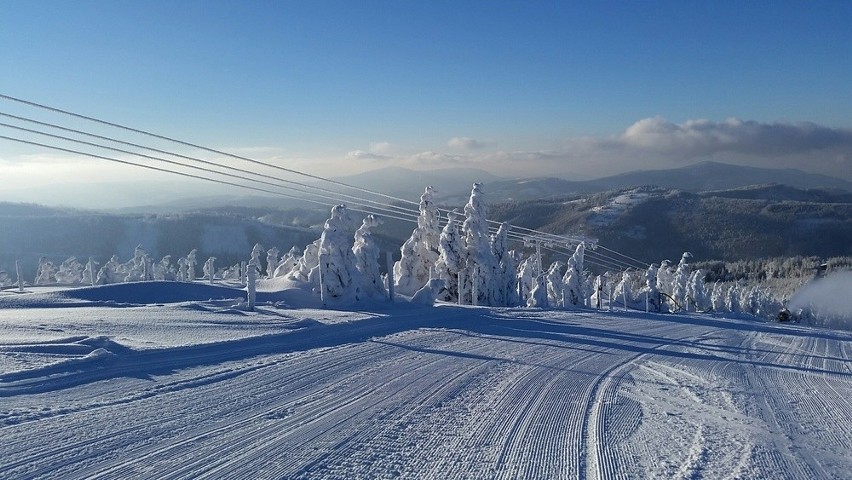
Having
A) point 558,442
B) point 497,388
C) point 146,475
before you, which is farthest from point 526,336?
point 146,475

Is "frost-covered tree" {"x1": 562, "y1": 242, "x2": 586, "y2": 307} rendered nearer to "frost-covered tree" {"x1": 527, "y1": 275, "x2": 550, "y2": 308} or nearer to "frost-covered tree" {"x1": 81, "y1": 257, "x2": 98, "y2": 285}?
"frost-covered tree" {"x1": 527, "y1": 275, "x2": 550, "y2": 308}

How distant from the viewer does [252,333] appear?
11.7m

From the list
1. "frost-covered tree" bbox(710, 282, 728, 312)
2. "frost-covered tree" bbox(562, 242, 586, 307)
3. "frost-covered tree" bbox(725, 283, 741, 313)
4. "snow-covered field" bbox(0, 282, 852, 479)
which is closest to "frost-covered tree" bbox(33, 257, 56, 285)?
"frost-covered tree" bbox(562, 242, 586, 307)

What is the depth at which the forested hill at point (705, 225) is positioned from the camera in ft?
528

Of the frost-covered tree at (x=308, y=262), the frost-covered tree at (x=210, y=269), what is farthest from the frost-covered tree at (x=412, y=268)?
the frost-covered tree at (x=210, y=269)

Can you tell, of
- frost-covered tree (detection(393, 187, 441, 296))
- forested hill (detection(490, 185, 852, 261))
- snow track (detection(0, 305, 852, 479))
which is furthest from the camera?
forested hill (detection(490, 185, 852, 261))

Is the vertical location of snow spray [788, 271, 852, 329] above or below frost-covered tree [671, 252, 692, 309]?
below

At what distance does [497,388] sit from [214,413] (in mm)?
3723

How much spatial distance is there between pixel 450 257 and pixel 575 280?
16.9 metres

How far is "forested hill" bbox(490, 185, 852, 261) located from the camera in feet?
528

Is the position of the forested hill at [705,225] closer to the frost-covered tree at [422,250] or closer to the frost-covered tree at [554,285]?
the frost-covered tree at [554,285]

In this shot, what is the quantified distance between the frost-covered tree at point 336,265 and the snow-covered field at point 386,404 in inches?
247

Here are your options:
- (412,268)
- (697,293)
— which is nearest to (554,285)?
(412,268)

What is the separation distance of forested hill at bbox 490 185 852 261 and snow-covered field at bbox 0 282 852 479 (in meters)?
152
